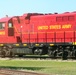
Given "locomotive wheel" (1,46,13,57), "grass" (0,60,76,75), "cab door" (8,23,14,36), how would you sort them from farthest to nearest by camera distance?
"cab door" (8,23,14,36)
"locomotive wheel" (1,46,13,57)
"grass" (0,60,76,75)

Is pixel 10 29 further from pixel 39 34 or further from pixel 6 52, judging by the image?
pixel 39 34

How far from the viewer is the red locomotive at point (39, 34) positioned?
26625 mm

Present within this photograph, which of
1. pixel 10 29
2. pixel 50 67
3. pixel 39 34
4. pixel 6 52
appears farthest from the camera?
pixel 10 29

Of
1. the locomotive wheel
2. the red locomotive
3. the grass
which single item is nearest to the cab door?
the red locomotive

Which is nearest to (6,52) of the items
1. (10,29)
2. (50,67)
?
(10,29)

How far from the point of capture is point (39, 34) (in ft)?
92.8

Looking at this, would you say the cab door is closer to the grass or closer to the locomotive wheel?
the locomotive wheel

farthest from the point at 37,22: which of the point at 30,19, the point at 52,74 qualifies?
the point at 52,74

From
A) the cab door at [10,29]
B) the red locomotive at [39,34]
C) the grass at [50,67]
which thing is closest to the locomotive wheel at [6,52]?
the red locomotive at [39,34]

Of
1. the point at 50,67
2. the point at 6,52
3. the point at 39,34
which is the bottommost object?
the point at 50,67

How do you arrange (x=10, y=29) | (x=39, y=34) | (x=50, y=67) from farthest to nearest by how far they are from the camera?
(x=10, y=29) → (x=39, y=34) → (x=50, y=67)

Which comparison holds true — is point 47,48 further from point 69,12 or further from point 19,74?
point 19,74

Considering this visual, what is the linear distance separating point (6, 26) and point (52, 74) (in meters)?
16.2

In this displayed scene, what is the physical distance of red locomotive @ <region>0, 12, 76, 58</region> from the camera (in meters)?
26.6
